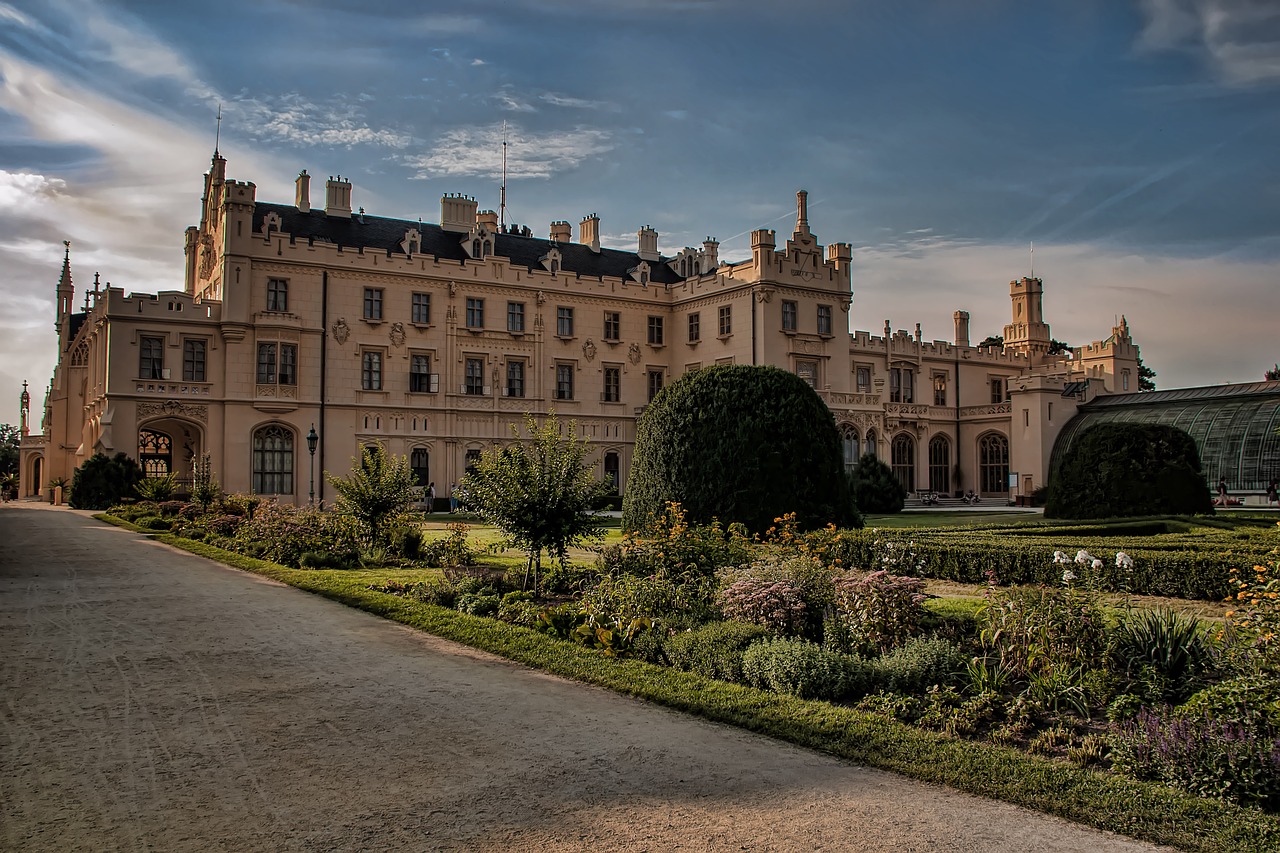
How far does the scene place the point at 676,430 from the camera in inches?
658

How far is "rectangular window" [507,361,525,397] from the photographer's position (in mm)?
43312

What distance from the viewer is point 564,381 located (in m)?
44.6

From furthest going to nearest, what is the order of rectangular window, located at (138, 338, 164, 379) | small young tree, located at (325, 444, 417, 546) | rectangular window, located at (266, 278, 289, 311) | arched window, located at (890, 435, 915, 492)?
1. arched window, located at (890, 435, 915, 492)
2. rectangular window, located at (266, 278, 289, 311)
3. rectangular window, located at (138, 338, 164, 379)
4. small young tree, located at (325, 444, 417, 546)

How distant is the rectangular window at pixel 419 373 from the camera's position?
135 feet

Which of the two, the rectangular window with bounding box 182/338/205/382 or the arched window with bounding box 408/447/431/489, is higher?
the rectangular window with bounding box 182/338/205/382

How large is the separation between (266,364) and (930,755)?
36767 mm

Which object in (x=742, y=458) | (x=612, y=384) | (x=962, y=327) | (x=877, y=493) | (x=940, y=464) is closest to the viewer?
(x=742, y=458)

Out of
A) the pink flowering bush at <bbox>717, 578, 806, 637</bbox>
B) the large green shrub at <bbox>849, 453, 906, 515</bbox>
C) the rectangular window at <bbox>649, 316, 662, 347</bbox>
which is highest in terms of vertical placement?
the rectangular window at <bbox>649, 316, 662, 347</bbox>

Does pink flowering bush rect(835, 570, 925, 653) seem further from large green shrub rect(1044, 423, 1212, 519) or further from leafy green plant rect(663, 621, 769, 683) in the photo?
large green shrub rect(1044, 423, 1212, 519)

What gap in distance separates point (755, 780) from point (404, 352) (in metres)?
37.3

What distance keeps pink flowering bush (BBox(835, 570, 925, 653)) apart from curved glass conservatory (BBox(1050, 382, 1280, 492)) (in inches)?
1122

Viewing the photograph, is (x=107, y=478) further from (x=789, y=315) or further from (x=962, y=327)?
(x=962, y=327)

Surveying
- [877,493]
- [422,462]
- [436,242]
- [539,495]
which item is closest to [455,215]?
[436,242]

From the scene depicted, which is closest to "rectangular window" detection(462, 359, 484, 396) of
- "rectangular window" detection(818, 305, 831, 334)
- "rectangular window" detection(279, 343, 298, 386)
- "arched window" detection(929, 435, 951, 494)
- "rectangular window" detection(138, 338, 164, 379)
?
"rectangular window" detection(279, 343, 298, 386)
